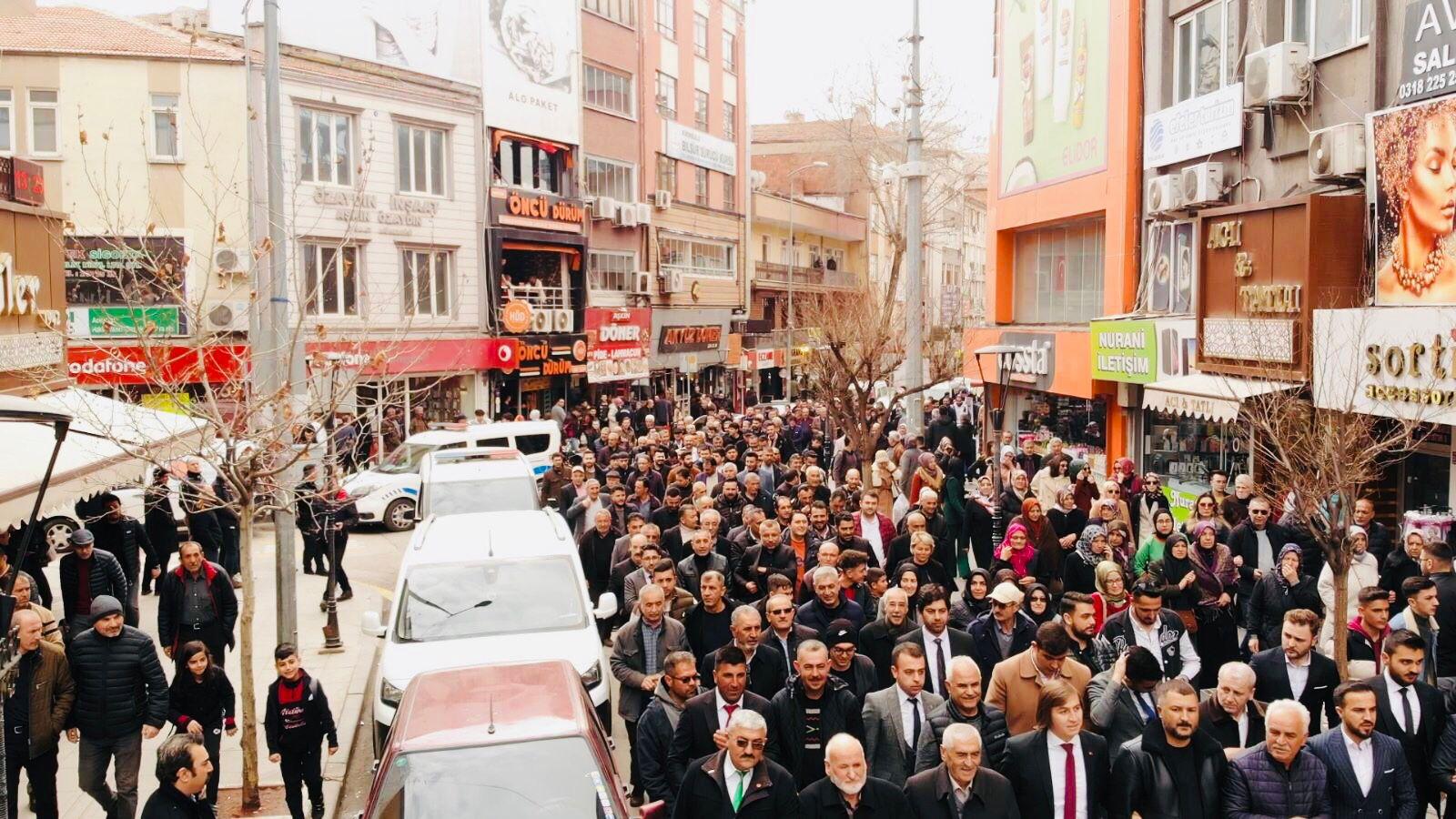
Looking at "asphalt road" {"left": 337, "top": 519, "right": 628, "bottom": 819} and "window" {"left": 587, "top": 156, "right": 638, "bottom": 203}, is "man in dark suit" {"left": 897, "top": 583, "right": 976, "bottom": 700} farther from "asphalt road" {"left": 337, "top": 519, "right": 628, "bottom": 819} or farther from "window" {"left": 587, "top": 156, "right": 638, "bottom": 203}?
"window" {"left": 587, "top": 156, "right": 638, "bottom": 203}

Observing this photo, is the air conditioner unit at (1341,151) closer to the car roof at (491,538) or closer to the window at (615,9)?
the car roof at (491,538)

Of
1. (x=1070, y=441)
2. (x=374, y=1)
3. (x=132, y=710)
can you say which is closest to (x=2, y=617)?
(x=132, y=710)

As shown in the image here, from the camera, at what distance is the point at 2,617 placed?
23.8 ft

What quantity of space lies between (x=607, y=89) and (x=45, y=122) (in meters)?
19.0

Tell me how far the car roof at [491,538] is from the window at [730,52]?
4433cm

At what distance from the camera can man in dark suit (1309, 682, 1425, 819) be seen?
21.2ft

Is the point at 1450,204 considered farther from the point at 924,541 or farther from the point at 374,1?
the point at 374,1

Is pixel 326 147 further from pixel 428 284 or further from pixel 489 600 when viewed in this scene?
pixel 489 600

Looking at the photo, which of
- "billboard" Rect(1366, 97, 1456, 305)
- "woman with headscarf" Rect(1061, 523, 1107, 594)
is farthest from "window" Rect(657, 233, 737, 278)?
"woman with headscarf" Rect(1061, 523, 1107, 594)

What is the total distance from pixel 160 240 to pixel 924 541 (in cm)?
2298

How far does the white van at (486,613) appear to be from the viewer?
9.58 m

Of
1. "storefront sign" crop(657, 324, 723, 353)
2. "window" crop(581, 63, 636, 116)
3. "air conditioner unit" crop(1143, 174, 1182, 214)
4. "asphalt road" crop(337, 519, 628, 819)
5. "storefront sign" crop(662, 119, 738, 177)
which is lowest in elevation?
"asphalt road" crop(337, 519, 628, 819)

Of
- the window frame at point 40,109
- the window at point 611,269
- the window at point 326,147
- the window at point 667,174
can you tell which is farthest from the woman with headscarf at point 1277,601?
the window at point 667,174

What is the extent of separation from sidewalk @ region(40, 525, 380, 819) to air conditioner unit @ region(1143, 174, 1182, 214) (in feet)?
44.0
